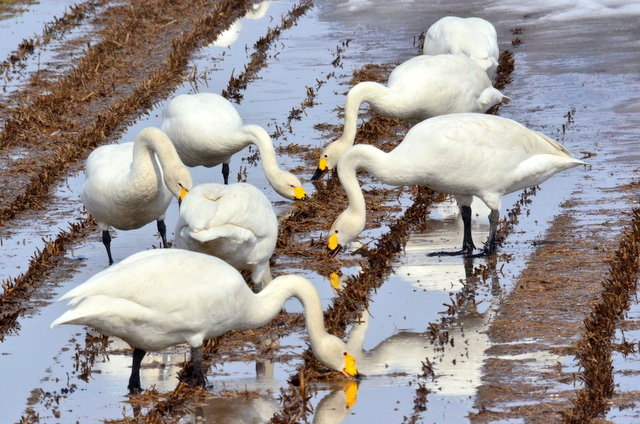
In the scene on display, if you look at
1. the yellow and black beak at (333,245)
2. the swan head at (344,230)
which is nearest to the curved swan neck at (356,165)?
the swan head at (344,230)

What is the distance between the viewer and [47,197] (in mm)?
Result: 10227

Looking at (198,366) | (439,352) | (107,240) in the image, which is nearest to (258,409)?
(198,366)

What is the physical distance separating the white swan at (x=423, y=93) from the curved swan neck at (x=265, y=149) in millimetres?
944

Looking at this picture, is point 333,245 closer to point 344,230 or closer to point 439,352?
point 344,230

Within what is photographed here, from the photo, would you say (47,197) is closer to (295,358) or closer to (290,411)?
(295,358)

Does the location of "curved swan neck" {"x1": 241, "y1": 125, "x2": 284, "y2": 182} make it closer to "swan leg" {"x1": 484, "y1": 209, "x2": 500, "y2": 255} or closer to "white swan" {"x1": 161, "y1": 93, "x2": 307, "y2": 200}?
"white swan" {"x1": 161, "y1": 93, "x2": 307, "y2": 200}

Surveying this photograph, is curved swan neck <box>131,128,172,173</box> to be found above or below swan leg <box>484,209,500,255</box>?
above

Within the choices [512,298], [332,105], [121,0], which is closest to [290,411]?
[512,298]

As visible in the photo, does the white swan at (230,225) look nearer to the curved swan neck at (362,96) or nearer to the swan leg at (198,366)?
the swan leg at (198,366)

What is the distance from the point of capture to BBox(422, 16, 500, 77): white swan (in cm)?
1239

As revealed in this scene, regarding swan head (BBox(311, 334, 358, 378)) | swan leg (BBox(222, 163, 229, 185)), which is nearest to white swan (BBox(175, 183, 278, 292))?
swan head (BBox(311, 334, 358, 378))

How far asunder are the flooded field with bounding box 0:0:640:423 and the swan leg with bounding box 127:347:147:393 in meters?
0.09

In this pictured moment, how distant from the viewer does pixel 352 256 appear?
8.35 meters

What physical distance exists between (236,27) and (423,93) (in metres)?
10.2
